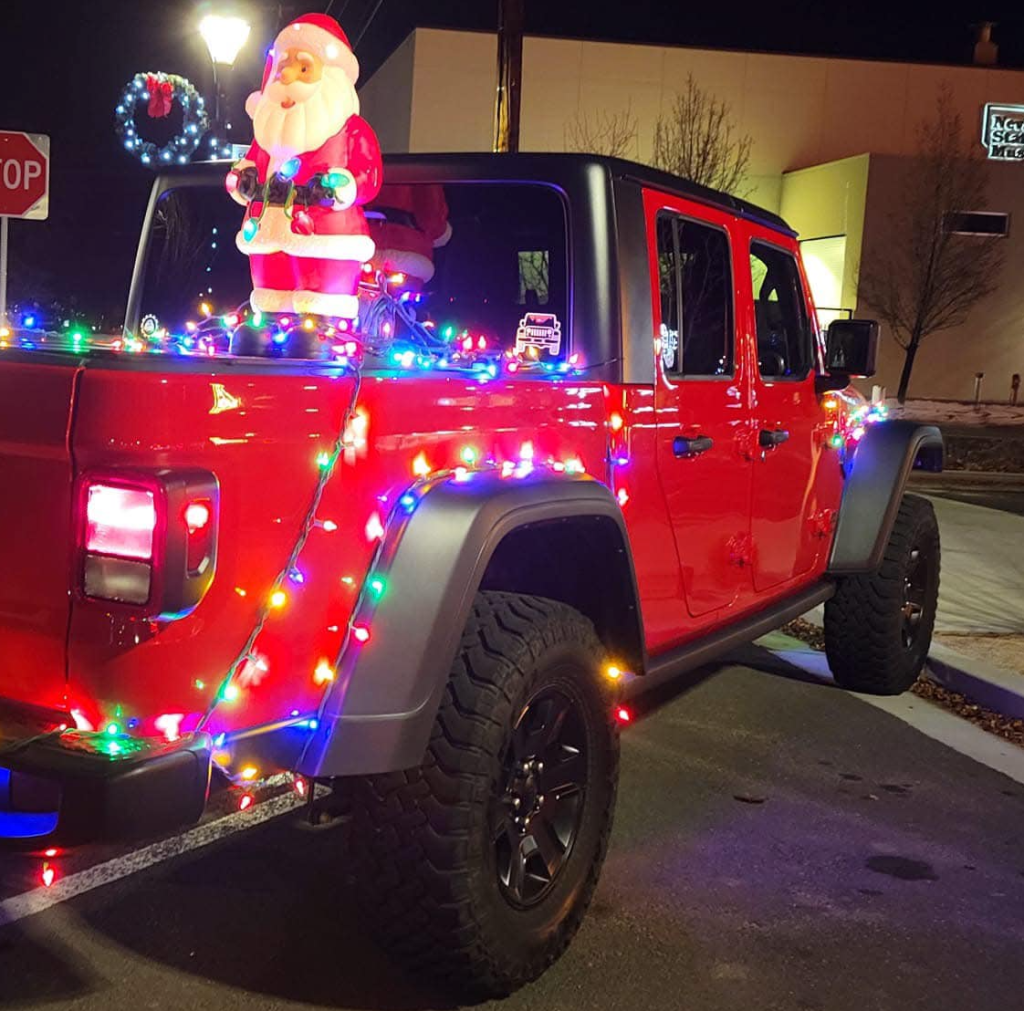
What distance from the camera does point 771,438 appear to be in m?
4.22

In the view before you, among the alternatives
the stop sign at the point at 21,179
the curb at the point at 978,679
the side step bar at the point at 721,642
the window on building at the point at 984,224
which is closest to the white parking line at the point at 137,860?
the side step bar at the point at 721,642

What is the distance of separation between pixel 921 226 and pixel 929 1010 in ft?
89.3

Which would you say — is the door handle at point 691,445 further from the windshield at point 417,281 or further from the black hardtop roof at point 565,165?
the black hardtop roof at point 565,165

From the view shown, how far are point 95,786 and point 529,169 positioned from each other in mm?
2160

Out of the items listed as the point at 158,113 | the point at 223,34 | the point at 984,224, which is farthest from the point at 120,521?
the point at 984,224

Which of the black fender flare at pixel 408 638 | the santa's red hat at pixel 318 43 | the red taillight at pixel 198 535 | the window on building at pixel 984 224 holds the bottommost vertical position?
the black fender flare at pixel 408 638

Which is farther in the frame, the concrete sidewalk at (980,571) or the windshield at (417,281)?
the concrete sidewalk at (980,571)

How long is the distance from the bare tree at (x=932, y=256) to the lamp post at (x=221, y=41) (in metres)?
20.6

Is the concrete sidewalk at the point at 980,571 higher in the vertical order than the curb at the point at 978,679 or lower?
higher

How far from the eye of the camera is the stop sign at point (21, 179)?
27.7ft

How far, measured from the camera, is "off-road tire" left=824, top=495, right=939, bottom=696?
5.41m

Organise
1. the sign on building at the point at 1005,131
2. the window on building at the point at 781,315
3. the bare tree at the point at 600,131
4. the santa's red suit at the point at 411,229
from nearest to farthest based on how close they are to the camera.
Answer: the santa's red suit at the point at 411,229, the window on building at the point at 781,315, the sign on building at the point at 1005,131, the bare tree at the point at 600,131

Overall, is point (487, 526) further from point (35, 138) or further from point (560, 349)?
point (35, 138)

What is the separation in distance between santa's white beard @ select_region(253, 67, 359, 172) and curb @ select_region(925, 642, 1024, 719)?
3.91m
